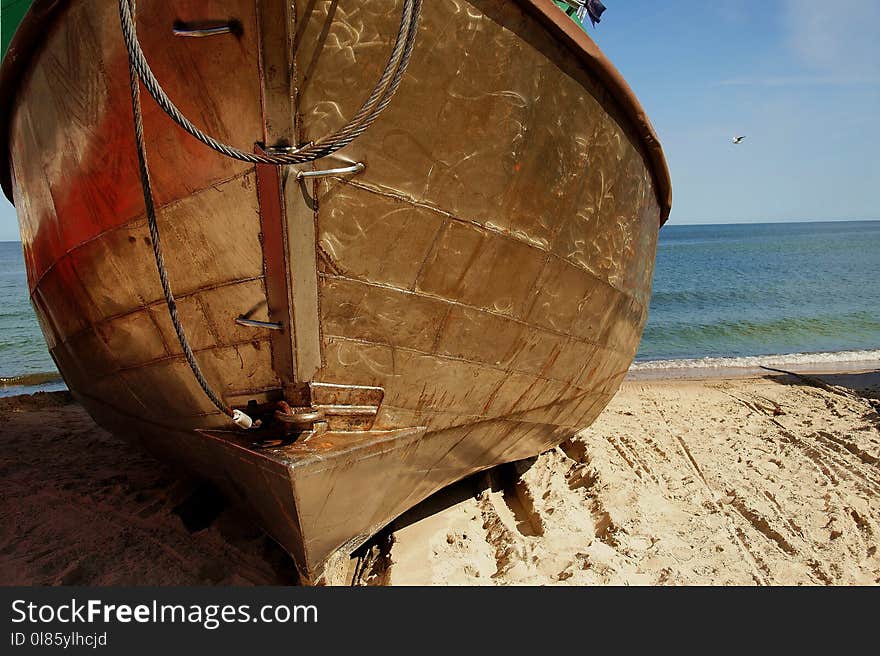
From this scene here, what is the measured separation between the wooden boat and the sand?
0.58 metres

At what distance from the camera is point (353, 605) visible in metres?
2.46

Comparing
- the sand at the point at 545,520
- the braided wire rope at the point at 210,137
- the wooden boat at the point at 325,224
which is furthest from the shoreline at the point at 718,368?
the braided wire rope at the point at 210,137

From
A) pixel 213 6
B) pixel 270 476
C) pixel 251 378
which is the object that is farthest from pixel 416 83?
pixel 270 476

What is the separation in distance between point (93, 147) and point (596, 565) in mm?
2996

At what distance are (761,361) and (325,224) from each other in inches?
437

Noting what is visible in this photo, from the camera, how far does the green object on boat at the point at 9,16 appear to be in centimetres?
356

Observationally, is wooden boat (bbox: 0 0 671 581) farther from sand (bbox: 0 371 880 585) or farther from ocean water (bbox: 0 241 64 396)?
ocean water (bbox: 0 241 64 396)

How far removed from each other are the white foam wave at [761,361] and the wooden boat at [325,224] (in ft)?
28.6

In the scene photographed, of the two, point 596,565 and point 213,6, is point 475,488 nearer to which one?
point 596,565

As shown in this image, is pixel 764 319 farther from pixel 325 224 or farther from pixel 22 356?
pixel 22 356

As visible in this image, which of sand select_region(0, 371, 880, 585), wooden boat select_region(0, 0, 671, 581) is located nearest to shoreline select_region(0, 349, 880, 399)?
sand select_region(0, 371, 880, 585)

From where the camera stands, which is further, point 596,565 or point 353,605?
point 596,565

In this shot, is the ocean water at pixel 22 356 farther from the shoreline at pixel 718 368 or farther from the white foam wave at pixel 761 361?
the white foam wave at pixel 761 361

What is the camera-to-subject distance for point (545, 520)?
3309mm
